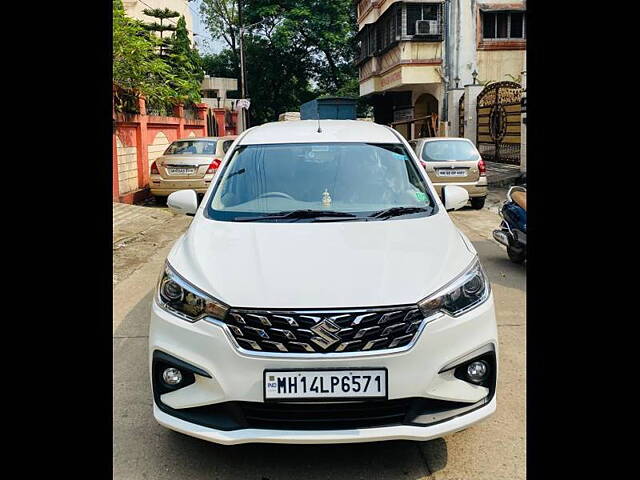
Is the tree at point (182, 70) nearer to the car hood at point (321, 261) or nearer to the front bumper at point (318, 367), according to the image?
the car hood at point (321, 261)

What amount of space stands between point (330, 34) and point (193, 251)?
40025mm

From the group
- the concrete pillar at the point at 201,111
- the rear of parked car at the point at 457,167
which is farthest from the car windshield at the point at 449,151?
the concrete pillar at the point at 201,111

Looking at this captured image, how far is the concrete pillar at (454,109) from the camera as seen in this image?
2364cm

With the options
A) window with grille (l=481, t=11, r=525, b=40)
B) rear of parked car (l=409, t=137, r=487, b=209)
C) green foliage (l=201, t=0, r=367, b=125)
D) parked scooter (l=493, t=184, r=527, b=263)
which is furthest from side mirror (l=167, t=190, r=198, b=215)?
green foliage (l=201, t=0, r=367, b=125)

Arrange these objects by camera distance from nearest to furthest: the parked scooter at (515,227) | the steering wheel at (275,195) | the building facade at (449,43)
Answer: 1. the steering wheel at (275,195)
2. the parked scooter at (515,227)
3. the building facade at (449,43)

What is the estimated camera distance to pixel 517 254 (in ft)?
24.2

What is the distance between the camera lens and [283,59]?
4281 centimetres

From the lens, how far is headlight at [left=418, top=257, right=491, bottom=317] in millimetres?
2730

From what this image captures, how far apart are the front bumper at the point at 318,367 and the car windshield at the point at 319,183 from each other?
1.05 m

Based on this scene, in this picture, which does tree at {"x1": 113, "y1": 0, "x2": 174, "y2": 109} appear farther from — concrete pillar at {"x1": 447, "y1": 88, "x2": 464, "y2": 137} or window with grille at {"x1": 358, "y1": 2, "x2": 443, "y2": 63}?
window with grille at {"x1": 358, "y1": 2, "x2": 443, "y2": 63}

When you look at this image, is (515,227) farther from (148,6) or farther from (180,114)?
(148,6)

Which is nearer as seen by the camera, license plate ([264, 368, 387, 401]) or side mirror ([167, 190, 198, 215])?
license plate ([264, 368, 387, 401])
